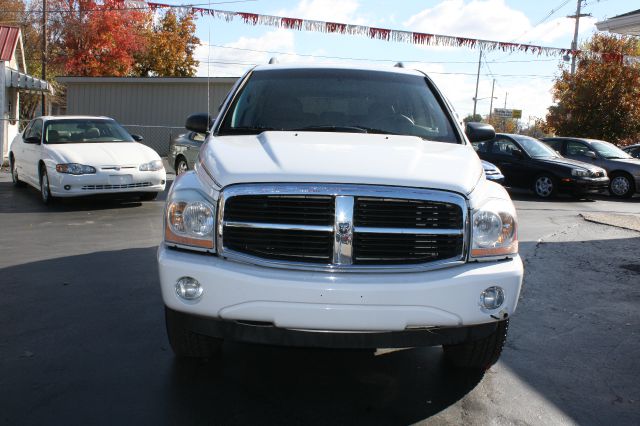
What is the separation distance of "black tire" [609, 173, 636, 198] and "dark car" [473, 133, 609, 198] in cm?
129

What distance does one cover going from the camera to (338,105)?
4797 millimetres

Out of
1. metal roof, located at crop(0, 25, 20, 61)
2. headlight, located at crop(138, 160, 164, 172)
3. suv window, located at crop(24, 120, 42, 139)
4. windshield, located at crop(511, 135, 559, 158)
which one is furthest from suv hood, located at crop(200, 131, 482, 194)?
metal roof, located at crop(0, 25, 20, 61)

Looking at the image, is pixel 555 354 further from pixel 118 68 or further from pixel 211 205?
pixel 118 68

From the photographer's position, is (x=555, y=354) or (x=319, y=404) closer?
(x=319, y=404)

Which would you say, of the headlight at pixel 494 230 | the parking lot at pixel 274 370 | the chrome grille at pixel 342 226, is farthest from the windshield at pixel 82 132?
the headlight at pixel 494 230

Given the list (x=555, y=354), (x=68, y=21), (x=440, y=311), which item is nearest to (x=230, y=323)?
(x=440, y=311)

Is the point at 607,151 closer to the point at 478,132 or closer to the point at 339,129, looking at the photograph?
the point at 478,132

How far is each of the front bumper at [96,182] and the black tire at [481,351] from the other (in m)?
7.93

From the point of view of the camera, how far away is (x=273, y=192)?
3283mm

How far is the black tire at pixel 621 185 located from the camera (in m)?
17.0

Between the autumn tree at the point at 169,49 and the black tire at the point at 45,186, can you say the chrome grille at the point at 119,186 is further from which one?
the autumn tree at the point at 169,49

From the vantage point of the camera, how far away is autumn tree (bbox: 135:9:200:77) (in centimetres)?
4584

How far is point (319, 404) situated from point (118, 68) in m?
38.7

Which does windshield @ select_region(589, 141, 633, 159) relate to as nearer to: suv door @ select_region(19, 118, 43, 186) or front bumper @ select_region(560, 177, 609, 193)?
front bumper @ select_region(560, 177, 609, 193)
